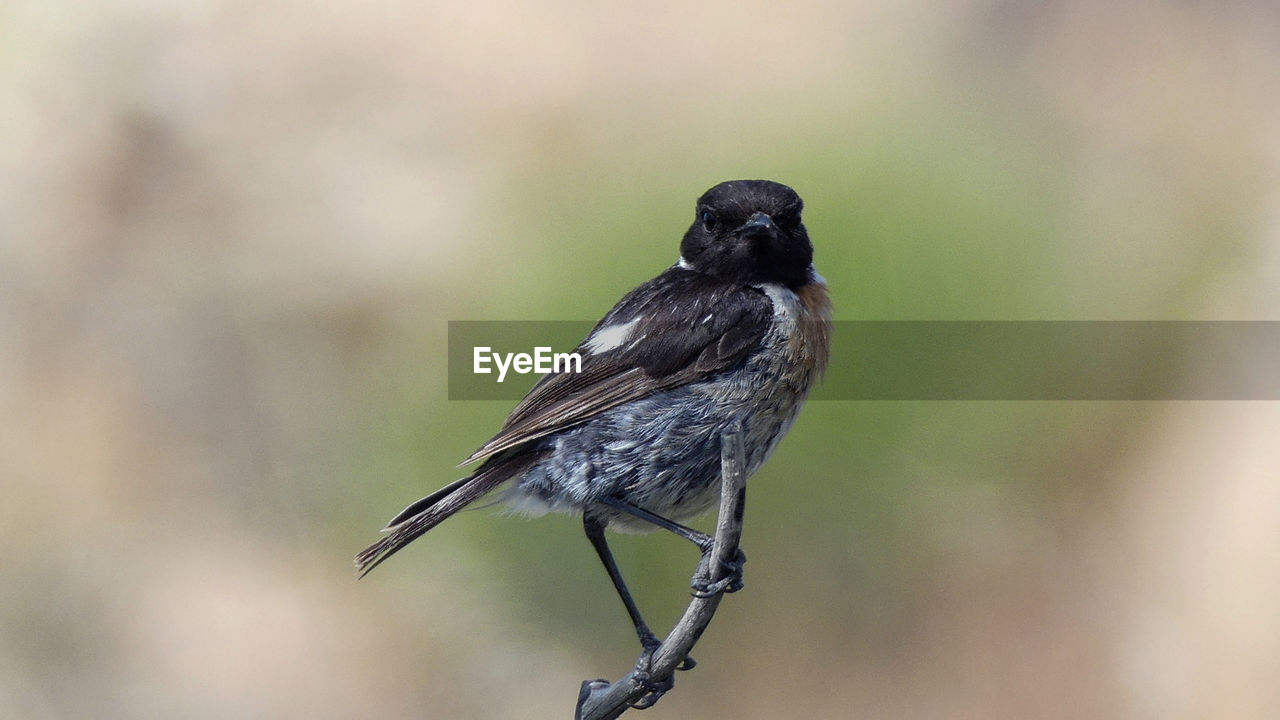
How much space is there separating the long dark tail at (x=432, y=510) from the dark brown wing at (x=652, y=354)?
0.14 meters

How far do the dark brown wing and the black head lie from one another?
0.10m

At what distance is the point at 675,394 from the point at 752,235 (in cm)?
65

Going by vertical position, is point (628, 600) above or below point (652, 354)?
below

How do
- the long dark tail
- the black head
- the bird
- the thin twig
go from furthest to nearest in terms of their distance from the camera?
the black head → the bird → the long dark tail → the thin twig

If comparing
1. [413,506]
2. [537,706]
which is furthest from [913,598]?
[413,506]

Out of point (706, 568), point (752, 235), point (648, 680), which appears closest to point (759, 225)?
point (752, 235)

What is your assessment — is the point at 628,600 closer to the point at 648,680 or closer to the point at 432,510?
the point at 432,510

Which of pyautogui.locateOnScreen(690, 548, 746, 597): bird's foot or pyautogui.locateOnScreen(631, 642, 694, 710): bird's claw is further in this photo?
pyautogui.locateOnScreen(631, 642, 694, 710): bird's claw

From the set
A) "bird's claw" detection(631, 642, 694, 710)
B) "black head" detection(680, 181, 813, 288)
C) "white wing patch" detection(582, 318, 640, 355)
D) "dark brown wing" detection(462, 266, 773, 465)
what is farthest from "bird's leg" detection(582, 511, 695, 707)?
"black head" detection(680, 181, 813, 288)

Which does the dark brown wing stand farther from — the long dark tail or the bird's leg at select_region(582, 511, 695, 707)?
the bird's leg at select_region(582, 511, 695, 707)

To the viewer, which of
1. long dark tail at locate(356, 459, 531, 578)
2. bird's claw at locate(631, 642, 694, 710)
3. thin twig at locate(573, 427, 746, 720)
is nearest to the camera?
thin twig at locate(573, 427, 746, 720)

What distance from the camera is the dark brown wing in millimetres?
4223

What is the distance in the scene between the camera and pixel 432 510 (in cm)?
396

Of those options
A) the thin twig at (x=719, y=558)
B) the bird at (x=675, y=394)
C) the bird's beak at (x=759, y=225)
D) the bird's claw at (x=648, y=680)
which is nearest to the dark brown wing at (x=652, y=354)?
the bird at (x=675, y=394)
